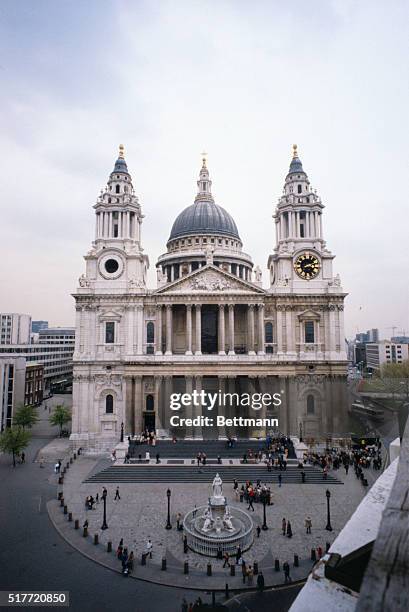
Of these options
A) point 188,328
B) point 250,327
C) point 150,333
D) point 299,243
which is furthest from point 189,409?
point 299,243

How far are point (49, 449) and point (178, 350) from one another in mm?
18739

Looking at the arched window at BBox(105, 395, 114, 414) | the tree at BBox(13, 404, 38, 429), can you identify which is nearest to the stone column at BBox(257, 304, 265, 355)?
the arched window at BBox(105, 395, 114, 414)

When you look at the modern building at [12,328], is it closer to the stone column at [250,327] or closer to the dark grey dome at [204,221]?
the dark grey dome at [204,221]

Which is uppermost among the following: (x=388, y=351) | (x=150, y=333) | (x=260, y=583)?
(x=150, y=333)

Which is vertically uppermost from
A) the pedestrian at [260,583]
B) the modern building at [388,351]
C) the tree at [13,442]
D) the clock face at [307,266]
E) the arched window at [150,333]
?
the clock face at [307,266]

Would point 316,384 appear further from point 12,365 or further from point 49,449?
point 12,365

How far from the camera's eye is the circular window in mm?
49000

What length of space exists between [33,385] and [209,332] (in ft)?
143

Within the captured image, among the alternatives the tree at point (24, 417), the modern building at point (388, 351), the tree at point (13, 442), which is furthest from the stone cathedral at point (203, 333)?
the modern building at point (388, 351)

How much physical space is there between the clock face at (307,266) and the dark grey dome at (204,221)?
2047cm

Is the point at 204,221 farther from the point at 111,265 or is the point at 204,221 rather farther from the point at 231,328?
the point at 231,328

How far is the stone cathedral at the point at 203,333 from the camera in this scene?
45.0 m

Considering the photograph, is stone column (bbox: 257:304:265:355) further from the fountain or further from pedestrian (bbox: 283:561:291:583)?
pedestrian (bbox: 283:561:291:583)

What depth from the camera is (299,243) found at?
50.1 m
